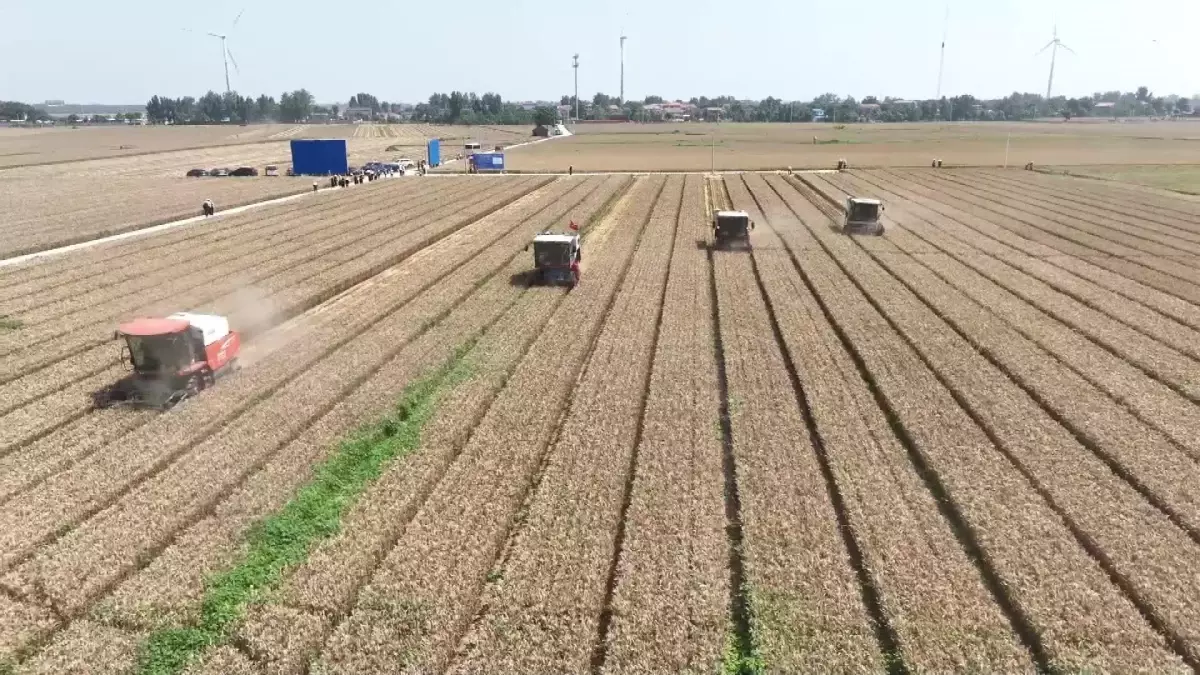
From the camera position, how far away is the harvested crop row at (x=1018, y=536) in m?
10.4

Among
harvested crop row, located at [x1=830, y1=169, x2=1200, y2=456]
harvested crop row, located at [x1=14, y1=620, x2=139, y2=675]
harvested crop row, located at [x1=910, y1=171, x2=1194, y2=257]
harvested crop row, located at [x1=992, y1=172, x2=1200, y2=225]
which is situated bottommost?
harvested crop row, located at [x1=14, y1=620, x2=139, y2=675]

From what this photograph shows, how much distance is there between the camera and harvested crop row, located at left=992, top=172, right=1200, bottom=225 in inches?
1939

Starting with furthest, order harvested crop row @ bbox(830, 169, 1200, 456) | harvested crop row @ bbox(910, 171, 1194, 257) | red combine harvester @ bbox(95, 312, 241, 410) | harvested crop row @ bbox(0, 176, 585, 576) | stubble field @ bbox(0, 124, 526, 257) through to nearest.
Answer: stubble field @ bbox(0, 124, 526, 257) → harvested crop row @ bbox(910, 171, 1194, 257) → red combine harvester @ bbox(95, 312, 241, 410) → harvested crop row @ bbox(830, 169, 1200, 456) → harvested crop row @ bbox(0, 176, 585, 576)

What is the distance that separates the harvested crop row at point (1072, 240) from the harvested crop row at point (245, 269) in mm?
34544

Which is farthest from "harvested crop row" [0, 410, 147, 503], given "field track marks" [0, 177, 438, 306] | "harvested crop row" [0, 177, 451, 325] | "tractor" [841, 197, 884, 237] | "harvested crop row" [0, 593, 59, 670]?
"tractor" [841, 197, 884, 237]

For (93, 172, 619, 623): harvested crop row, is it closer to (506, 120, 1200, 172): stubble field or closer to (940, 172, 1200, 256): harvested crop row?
(940, 172, 1200, 256): harvested crop row

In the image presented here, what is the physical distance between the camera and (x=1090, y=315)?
85.5 ft

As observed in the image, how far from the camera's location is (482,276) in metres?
32.1

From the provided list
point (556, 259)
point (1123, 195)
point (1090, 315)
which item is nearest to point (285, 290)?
point (556, 259)

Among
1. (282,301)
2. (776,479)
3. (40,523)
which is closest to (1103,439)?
(776,479)

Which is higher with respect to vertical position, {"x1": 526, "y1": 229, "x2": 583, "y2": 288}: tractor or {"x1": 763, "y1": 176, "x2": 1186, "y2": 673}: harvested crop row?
{"x1": 526, "y1": 229, "x2": 583, "y2": 288}: tractor

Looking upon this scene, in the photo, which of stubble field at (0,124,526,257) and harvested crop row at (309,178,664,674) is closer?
harvested crop row at (309,178,664,674)

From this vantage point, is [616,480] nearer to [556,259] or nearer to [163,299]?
[556,259]

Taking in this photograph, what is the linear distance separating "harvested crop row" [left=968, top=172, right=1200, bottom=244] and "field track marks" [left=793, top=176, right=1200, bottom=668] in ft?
92.3
